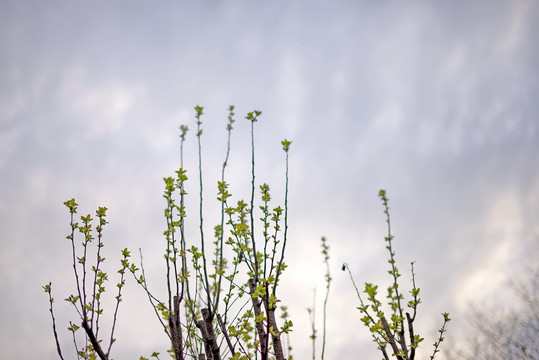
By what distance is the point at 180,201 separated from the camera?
10.2 feet

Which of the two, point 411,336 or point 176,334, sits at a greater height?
point 176,334

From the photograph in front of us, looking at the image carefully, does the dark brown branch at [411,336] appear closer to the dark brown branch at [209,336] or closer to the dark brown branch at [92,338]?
the dark brown branch at [209,336]

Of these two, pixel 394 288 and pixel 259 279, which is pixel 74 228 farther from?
pixel 394 288

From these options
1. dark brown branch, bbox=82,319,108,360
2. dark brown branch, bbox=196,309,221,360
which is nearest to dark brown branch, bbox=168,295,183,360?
dark brown branch, bbox=196,309,221,360

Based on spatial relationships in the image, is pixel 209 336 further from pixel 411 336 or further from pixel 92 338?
pixel 411 336

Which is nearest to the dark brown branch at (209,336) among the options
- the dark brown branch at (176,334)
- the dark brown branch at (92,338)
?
the dark brown branch at (176,334)

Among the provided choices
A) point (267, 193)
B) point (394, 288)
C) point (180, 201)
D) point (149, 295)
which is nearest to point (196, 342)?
point (149, 295)

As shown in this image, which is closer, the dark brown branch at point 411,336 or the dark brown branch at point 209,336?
the dark brown branch at point 209,336

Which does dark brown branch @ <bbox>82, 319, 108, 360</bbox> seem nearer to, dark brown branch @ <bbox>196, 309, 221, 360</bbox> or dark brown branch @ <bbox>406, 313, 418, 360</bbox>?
dark brown branch @ <bbox>196, 309, 221, 360</bbox>

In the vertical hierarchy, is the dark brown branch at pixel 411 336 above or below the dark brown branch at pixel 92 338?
below

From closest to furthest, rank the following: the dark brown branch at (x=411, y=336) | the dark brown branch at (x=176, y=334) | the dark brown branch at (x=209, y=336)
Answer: the dark brown branch at (x=209, y=336), the dark brown branch at (x=176, y=334), the dark brown branch at (x=411, y=336)

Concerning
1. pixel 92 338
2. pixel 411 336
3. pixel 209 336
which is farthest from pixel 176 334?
pixel 411 336

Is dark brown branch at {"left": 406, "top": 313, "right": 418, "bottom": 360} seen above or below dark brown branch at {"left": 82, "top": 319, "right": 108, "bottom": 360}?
below

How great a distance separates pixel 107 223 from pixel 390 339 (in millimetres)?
2793
